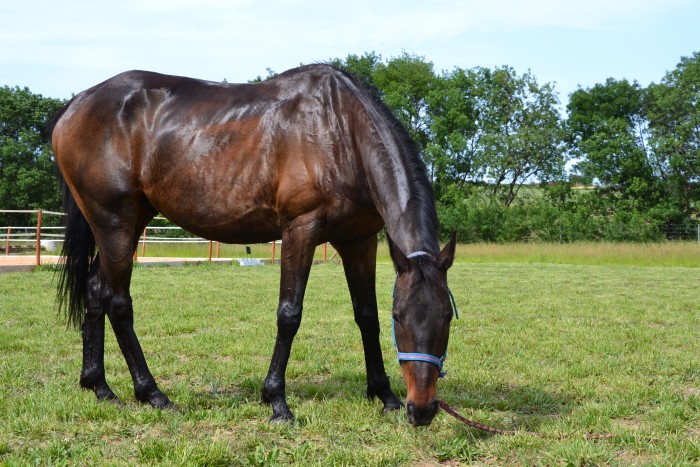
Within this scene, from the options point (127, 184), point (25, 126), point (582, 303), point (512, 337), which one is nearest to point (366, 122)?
point (127, 184)

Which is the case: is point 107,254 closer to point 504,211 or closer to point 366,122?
point 366,122

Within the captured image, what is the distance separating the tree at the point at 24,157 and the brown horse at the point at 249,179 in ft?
110

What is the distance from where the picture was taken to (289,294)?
362 centimetres

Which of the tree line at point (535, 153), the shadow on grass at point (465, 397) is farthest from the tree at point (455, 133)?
the shadow on grass at point (465, 397)

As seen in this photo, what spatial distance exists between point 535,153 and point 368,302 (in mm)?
36678

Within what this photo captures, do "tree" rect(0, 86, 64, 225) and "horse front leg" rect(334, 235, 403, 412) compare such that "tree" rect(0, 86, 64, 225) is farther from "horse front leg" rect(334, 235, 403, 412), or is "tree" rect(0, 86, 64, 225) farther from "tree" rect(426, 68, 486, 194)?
"horse front leg" rect(334, 235, 403, 412)

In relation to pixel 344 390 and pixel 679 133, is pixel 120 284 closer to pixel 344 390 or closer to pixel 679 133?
pixel 344 390

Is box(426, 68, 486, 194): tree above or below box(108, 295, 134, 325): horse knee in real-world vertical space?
above

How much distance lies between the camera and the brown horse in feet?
11.5

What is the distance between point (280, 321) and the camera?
3639 mm

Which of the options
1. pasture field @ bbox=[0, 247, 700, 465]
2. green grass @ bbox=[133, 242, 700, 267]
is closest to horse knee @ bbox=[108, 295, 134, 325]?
pasture field @ bbox=[0, 247, 700, 465]

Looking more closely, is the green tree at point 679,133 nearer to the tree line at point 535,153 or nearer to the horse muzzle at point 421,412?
the tree line at point 535,153

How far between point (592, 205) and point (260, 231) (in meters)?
34.3

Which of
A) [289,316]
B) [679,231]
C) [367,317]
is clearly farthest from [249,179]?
[679,231]
